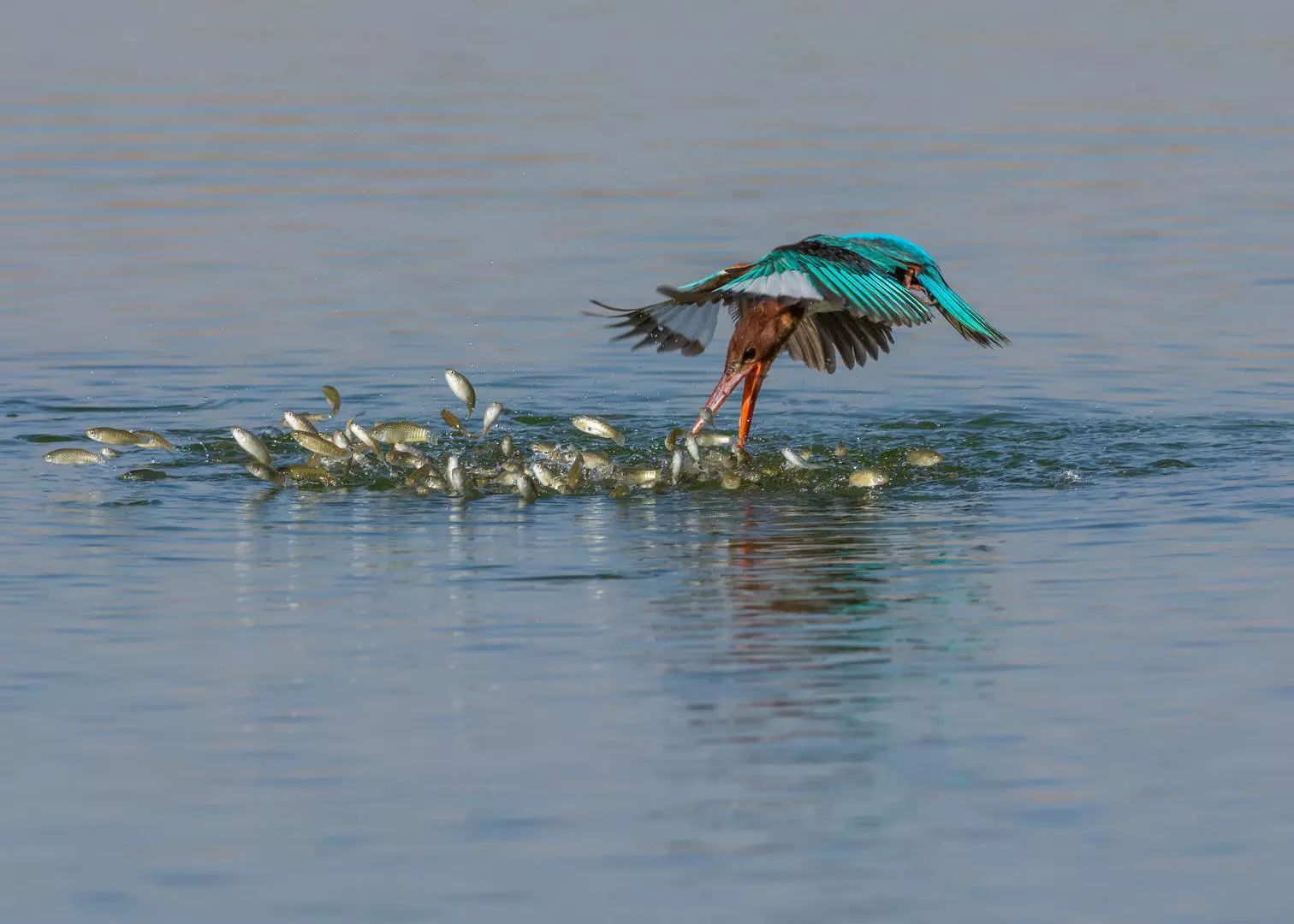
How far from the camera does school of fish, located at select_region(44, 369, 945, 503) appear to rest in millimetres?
12891

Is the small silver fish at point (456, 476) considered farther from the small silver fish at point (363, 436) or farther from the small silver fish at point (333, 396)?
the small silver fish at point (333, 396)

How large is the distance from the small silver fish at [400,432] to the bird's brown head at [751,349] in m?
1.58

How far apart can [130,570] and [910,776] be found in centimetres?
452

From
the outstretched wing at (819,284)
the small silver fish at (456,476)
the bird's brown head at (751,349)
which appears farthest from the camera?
the bird's brown head at (751,349)

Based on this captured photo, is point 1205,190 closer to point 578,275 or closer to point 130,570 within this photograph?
point 578,275

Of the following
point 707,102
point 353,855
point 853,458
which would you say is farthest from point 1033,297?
point 353,855

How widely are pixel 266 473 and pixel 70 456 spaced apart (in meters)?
1.07

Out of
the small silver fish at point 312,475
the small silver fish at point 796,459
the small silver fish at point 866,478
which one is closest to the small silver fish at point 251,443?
the small silver fish at point 312,475

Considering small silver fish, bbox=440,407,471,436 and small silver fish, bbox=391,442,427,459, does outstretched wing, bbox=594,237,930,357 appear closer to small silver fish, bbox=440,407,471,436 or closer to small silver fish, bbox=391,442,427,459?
small silver fish, bbox=440,407,471,436

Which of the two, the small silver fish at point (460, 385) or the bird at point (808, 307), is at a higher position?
the bird at point (808, 307)

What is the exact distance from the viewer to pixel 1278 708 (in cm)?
872

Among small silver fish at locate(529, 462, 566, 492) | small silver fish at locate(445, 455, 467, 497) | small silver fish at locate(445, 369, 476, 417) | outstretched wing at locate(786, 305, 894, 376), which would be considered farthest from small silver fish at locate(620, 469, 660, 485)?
A: outstretched wing at locate(786, 305, 894, 376)

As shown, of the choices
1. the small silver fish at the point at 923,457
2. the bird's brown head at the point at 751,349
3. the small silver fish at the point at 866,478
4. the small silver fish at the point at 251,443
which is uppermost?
the bird's brown head at the point at 751,349

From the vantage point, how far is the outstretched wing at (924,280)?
43.0ft
